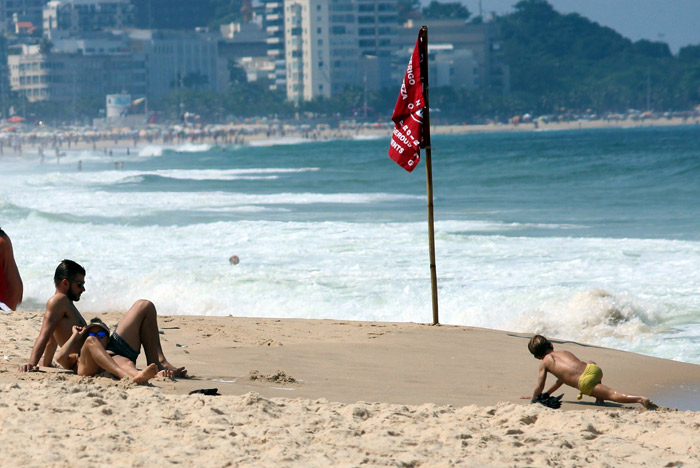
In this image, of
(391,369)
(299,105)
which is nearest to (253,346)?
(391,369)

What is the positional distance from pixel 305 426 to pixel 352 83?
176 m

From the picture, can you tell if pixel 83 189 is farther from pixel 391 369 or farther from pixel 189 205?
pixel 391 369

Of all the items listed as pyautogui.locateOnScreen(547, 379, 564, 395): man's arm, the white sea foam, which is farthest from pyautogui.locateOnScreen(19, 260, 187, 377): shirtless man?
the white sea foam

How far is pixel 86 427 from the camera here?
5902 mm

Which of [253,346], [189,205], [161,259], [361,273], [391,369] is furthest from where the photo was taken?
[189,205]

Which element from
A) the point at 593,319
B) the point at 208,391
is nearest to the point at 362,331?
the point at 593,319

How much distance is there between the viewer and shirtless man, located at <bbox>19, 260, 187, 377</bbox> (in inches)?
292

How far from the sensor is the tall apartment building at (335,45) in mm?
178250

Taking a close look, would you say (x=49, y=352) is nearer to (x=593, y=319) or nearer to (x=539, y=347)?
(x=539, y=347)

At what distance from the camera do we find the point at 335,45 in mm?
179625

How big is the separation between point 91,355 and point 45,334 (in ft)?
1.53

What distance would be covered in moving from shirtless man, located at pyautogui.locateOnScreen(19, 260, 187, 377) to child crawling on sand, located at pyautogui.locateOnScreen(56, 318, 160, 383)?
0.08 m

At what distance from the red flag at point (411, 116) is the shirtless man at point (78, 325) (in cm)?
411

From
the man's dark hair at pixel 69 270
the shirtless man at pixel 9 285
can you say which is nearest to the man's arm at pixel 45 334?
the man's dark hair at pixel 69 270
